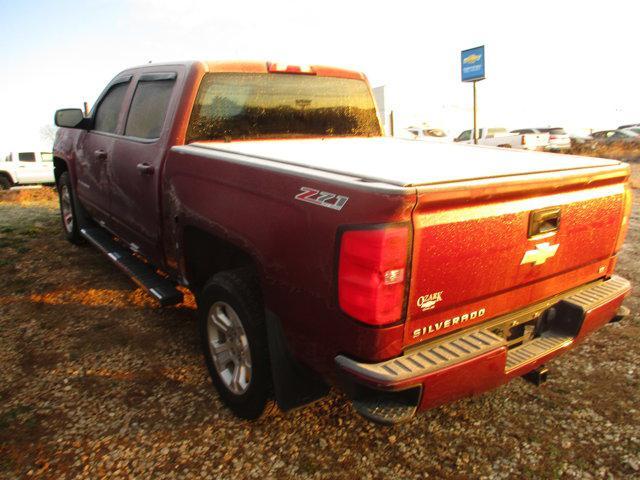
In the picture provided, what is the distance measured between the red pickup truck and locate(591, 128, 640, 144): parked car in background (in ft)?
82.2

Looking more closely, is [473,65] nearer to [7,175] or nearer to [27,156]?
[27,156]

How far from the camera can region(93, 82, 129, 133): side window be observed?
430 centimetres

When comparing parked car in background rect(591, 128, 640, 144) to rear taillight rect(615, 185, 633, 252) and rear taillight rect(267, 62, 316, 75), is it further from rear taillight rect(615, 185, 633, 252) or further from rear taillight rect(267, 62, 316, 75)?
rear taillight rect(615, 185, 633, 252)

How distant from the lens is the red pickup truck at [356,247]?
1859 mm

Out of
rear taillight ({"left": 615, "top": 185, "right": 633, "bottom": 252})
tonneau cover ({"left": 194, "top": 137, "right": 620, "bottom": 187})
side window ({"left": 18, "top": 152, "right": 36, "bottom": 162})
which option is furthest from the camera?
side window ({"left": 18, "top": 152, "right": 36, "bottom": 162})

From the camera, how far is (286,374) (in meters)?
2.31

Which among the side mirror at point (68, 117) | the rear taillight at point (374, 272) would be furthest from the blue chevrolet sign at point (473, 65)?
the rear taillight at point (374, 272)

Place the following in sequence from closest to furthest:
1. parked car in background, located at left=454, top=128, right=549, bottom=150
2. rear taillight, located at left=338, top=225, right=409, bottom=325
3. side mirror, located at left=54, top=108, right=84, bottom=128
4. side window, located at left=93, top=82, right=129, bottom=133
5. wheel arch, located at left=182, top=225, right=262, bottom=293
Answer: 1. rear taillight, located at left=338, top=225, right=409, bottom=325
2. wheel arch, located at left=182, top=225, right=262, bottom=293
3. side window, located at left=93, top=82, right=129, bottom=133
4. side mirror, located at left=54, top=108, right=84, bottom=128
5. parked car in background, located at left=454, top=128, right=549, bottom=150

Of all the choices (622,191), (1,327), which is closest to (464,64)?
(622,191)

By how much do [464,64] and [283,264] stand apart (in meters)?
12.8

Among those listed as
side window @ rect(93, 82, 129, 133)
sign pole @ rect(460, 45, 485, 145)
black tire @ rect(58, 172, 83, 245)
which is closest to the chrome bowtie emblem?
side window @ rect(93, 82, 129, 133)

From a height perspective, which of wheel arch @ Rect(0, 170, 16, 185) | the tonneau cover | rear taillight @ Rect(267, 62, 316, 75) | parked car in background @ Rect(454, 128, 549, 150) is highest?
rear taillight @ Rect(267, 62, 316, 75)

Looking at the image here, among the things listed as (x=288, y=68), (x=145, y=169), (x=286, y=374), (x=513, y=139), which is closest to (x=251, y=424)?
(x=286, y=374)

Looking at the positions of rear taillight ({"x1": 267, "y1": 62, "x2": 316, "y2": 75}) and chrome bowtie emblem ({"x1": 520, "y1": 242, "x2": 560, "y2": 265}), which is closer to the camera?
chrome bowtie emblem ({"x1": 520, "y1": 242, "x2": 560, "y2": 265})
